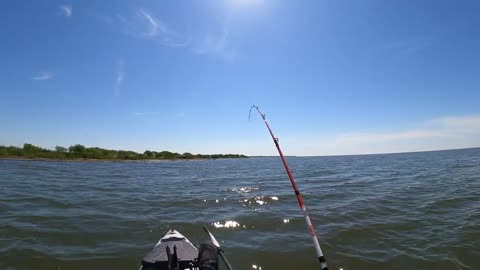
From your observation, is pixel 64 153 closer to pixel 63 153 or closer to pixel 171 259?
pixel 63 153

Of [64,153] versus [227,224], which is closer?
[227,224]

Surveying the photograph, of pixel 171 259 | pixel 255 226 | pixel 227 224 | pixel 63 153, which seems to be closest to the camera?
pixel 171 259

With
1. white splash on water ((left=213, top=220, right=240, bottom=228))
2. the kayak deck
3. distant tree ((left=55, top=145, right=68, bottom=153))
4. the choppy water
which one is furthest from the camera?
distant tree ((left=55, top=145, right=68, bottom=153))

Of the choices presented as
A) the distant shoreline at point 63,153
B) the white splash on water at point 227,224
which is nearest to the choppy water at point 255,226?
the white splash on water at point 227,224

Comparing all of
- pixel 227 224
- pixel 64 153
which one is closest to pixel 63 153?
pixel 64 153

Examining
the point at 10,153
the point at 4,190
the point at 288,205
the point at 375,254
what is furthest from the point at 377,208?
the point at 10,153

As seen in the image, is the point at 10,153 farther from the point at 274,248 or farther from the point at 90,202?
the point at 274,248

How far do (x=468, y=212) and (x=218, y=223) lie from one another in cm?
995

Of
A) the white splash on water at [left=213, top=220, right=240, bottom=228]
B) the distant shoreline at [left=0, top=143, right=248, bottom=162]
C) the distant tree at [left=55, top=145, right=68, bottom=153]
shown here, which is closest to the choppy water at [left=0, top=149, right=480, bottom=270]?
the white splash on water at [left=213, top=220, right=240, bottom=228]

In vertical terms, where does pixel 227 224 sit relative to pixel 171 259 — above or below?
below

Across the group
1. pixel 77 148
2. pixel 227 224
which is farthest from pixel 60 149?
pixel 227 224

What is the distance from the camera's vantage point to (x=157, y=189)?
70.4ft

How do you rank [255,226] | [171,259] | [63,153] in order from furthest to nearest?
[63,153] → [255,226] → [171,259]

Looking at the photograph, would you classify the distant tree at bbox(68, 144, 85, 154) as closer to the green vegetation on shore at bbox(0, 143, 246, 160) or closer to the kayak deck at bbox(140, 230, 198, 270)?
the green vegetation on shore at bbox(0, 143, 246, 160)
